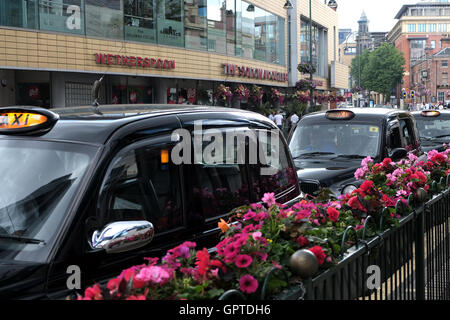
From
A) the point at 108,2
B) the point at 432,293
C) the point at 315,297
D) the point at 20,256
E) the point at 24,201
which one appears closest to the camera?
the point at 315,297

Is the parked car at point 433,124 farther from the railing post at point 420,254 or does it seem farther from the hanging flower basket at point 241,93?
the hanging flower basket at point 241,93

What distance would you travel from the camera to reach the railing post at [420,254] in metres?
3.73

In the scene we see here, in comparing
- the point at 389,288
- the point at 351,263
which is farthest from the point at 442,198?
the point at 351,263

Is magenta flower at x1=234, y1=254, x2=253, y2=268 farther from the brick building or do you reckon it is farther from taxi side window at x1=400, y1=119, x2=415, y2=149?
the brick building

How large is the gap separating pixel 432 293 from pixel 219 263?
2418 millimetres

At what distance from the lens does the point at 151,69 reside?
2553cm

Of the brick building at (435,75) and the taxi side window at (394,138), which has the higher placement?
the brick building at (435,75)

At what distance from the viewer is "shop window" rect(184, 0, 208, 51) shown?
2777 cm

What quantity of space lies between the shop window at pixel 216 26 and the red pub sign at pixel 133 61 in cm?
418

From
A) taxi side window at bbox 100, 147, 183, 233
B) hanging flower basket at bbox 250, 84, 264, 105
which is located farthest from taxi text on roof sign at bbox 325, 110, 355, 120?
hanging flower basket at bbox 250, 84, 264, 105

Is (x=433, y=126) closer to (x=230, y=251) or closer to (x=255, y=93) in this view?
(x=230, y=251)

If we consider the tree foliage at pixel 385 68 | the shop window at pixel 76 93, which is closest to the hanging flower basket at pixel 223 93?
the shop window at pixel 76 93

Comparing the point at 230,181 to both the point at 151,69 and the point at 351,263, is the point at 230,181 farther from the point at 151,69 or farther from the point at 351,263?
the point at 151,69

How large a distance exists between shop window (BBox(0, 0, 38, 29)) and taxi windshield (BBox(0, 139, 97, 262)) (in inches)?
668
